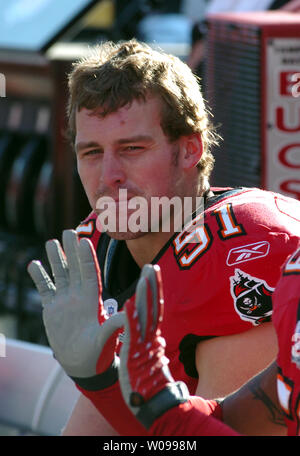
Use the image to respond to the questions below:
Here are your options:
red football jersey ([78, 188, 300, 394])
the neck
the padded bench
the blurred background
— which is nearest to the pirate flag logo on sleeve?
red football jersey ([78, 188, 300, 394])

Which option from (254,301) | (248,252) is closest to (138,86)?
Answer: (248,252)

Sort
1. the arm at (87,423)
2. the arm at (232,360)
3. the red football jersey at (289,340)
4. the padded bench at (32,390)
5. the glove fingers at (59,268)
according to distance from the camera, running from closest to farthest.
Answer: the red football jersey at (289,340) → the glove fingers at (59,268) → the arm at (232,360) → the arm at (87,423) → the padded bench at (32,390)

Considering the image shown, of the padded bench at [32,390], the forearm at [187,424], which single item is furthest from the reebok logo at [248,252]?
the padded bench at [32,390]

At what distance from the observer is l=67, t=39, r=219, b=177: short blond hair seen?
2.49 metres

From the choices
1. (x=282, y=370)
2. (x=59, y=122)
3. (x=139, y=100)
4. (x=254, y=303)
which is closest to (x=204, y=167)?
(x=139, y=100)

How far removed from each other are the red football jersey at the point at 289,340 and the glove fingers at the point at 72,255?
18.1 inches

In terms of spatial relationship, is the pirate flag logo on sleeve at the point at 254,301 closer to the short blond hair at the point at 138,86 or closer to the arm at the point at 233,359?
the arm at the point at 233,359

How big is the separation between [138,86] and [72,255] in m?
0.64

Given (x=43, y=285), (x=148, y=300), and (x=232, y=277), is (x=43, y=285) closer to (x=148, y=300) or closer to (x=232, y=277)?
(x=148, y=300)

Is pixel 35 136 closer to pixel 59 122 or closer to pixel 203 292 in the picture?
pixel 59 122

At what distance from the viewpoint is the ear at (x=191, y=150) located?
8.66 ft

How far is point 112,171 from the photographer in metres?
2.43

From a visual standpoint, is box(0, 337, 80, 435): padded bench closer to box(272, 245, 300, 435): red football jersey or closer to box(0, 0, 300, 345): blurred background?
box(0, 0, 300, 345): blurred background
